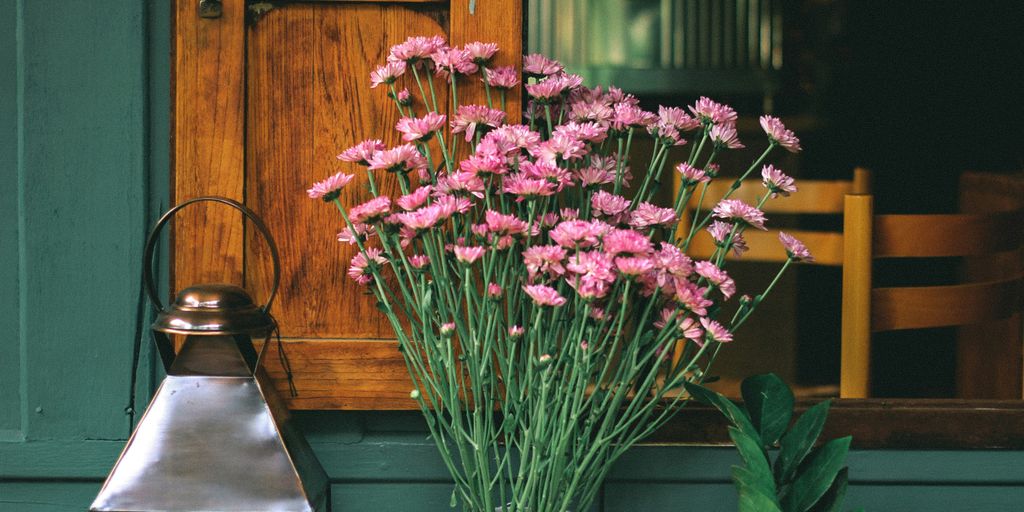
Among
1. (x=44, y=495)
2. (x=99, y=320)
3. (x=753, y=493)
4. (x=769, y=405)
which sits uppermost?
(x=99, y=320)

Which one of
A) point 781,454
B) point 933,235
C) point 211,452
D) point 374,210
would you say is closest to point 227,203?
point 374,210

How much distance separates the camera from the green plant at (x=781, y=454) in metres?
1.62

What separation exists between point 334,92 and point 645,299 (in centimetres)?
66

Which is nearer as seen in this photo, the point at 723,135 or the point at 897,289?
the point at 723,135

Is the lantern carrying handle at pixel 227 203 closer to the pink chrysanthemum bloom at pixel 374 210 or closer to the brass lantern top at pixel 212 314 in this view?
the brass lantern top at pixel 212 314

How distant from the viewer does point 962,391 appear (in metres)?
2.68

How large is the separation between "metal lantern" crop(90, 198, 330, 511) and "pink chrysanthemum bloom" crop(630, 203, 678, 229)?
2.00ft

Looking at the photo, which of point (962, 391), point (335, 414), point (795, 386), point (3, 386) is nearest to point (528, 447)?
point (335, 414)

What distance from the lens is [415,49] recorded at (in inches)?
69.3

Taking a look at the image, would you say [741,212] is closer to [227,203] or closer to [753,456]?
[753,456]

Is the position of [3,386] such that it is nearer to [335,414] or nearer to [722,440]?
[335,414]

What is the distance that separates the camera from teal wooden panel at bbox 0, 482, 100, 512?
196cm

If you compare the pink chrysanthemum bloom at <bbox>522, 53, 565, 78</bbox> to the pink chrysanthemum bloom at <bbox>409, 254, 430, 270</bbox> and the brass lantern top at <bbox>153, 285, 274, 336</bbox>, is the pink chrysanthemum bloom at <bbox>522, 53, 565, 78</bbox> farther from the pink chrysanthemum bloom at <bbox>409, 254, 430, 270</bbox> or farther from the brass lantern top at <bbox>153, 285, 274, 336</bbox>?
the brass lantern top at <bbox>153, 285, 274, 336</bbox>

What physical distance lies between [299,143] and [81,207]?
409 mm
